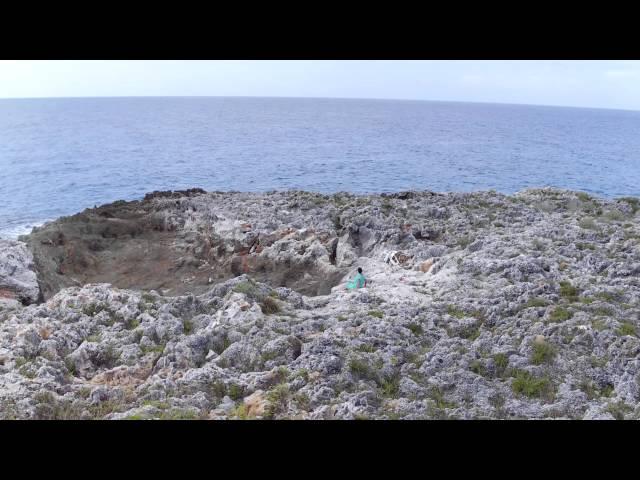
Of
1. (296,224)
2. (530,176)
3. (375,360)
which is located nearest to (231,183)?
(296,224)

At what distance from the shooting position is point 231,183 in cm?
5931

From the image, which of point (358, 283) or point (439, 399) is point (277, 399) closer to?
point (439, 399)

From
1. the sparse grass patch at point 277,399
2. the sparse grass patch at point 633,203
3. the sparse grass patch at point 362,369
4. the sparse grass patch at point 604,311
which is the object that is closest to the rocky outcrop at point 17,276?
the sparse grass patch at point 277,399

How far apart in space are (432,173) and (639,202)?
38690mm

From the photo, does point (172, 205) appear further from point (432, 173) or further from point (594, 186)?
point (594, 186)

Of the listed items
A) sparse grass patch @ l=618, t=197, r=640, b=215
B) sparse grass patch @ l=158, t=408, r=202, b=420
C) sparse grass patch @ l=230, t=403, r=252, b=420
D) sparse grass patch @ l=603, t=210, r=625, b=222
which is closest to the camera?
sparse grass patch @ l=158, t=408, r=202, b=420

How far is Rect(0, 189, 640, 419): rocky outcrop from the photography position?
11.1 meters

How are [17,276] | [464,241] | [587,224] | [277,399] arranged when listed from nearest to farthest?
[277,399] → [17,276] → [464,241] → [587,224]

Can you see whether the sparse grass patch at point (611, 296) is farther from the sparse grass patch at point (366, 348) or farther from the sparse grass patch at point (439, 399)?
the sparse grass patch at point (366, 348)

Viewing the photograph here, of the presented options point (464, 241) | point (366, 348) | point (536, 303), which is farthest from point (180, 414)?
point (464, 241)

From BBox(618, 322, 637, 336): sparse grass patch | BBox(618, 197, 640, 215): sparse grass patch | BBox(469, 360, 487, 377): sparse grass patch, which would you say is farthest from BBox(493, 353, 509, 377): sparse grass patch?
BBox(618, 197, 640, 215): sparse grass patch

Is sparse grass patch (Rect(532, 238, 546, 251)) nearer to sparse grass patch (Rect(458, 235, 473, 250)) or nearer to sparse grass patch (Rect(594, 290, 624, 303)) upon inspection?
sparse grass patch (Rect(458, 235, 473, 250))

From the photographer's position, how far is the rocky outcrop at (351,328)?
11117 mm

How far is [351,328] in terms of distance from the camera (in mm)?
14469
